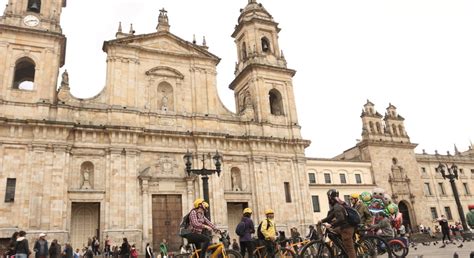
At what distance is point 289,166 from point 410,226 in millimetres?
21067

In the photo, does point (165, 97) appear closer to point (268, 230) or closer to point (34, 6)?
point (34, 6)

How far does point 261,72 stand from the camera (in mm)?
31656

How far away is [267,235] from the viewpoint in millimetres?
9570

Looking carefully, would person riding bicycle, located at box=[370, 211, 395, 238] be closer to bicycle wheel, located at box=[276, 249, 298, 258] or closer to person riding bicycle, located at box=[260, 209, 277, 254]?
bicycle wheel, located at box=[276, 249, 298, 258]

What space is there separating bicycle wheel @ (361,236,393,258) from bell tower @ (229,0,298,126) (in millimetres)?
20739

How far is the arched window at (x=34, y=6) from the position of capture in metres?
26.0

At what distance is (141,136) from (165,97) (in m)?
3.97

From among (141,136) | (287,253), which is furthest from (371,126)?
(287,253)

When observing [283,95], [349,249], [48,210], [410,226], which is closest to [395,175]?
[410,226]

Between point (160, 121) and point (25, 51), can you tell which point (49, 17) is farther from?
point (160, 121)

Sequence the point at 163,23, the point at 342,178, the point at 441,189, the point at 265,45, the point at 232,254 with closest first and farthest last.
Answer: the point at 232,254 < the point at 163,23 < the point at 265,45 < the point at 342,178 < the point at 441,189

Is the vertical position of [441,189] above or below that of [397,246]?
above

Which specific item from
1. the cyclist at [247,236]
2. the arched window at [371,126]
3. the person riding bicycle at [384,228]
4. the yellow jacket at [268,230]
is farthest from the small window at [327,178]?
the yellow jacket at [268,230]

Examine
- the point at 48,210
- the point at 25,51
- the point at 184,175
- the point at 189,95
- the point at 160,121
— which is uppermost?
the point at 25,51
